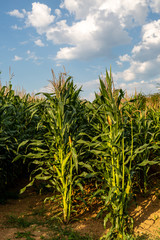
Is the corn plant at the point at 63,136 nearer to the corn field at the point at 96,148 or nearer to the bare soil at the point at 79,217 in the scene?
the corn field at the point at 96,148

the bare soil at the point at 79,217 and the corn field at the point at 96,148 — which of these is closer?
the corn field at the point at 96,148

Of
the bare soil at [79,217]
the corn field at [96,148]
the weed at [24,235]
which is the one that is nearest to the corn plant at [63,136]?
the corn field at [96,148]

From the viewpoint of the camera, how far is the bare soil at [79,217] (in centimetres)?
343

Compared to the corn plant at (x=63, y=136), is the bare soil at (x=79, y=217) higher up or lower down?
lower down

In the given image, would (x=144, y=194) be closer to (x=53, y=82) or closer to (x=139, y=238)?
(x=139, y=238)

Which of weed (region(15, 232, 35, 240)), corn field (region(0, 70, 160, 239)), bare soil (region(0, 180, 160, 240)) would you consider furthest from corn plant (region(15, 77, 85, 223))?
weed (region(15, 232, 35, 240))

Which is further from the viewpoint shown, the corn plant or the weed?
the corn plant

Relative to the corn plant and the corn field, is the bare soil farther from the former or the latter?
the corn plant

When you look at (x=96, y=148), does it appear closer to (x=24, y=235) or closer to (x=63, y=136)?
(x=63, y=136)

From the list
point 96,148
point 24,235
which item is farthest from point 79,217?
point 96,148

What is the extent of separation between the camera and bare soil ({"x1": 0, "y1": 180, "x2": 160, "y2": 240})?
11.3 ft

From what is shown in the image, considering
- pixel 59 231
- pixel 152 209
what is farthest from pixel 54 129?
pixel 152 209

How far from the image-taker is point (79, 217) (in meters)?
3.85

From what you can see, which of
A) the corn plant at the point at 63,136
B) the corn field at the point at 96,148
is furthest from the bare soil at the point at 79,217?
the corn plant at the point at 63,136
